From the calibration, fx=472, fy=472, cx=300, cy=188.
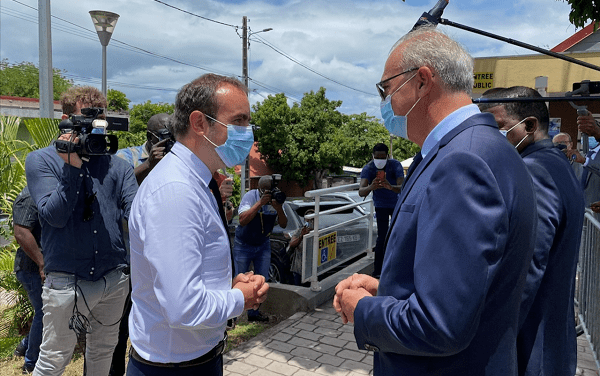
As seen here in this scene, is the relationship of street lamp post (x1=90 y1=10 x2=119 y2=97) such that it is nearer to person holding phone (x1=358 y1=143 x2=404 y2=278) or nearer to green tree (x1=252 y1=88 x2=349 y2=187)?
person holding phone (x1=358 y1=143 x2=404 y2=278)

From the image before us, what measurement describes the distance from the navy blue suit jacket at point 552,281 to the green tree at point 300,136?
34723 millimetres

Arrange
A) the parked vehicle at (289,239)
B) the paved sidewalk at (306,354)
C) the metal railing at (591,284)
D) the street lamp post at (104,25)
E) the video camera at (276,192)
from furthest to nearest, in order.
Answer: the street lamp post at (104,25)
the parked vehicle at (289,239)
the video camera at (276,192)
the paved sidewalk at (306,354)
the metal railing at (591,284)

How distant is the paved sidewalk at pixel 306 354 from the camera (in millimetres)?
4371

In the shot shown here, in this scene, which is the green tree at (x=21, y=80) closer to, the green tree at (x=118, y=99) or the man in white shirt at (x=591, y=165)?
the green tree at (x=118, y=99)

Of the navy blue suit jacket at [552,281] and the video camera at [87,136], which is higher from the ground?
the video camera at [87,136]

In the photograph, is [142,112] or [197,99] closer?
[197,99]

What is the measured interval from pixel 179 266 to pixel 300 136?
35.5 meters

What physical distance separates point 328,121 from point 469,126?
37276mm

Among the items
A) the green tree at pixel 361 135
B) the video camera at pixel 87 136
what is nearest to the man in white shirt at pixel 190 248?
the video camera at pixel 87 136

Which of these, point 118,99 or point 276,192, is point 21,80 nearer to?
point 118,99

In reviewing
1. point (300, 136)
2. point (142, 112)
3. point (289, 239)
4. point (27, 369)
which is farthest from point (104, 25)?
point (142, 112)

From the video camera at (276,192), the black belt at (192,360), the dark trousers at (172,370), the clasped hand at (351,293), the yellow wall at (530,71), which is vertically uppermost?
the yellow wall at (530,71)

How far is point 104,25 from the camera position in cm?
884

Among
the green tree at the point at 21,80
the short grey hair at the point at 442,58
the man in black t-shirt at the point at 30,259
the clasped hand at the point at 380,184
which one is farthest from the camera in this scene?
the green tree at the point at 21,80
